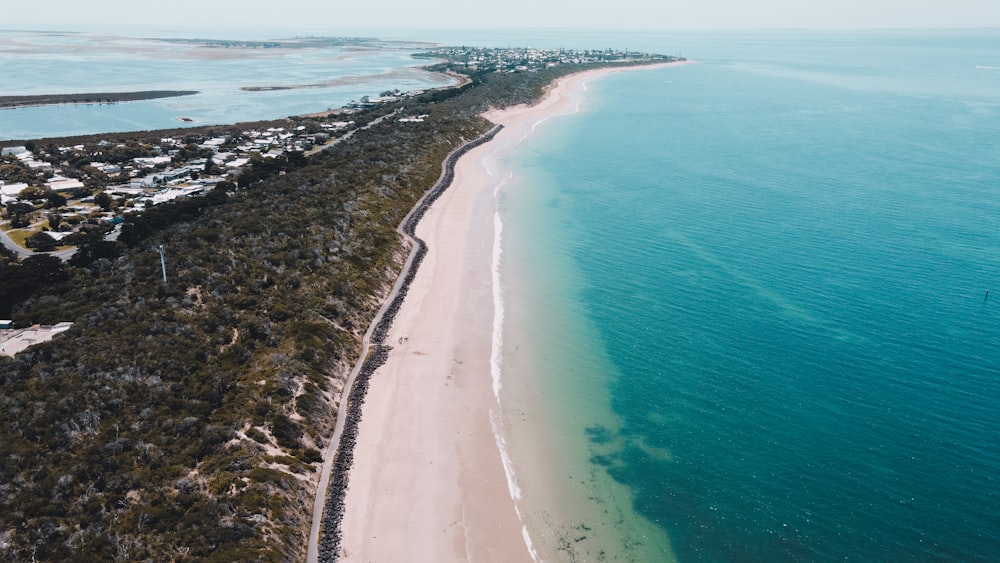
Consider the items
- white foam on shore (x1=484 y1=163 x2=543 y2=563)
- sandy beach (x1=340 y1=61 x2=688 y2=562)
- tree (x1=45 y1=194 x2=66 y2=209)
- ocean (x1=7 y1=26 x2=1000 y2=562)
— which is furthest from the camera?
tree (x1=45 y1=194 x2=66 y2=209)

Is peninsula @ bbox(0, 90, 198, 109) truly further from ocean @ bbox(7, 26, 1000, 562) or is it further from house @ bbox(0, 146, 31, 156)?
ocean @ bbox(7, 26, 1000, 562)

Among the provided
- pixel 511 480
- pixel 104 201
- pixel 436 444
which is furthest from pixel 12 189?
pixel 511 480

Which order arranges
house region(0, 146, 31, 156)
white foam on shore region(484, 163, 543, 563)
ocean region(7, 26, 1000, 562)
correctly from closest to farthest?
ocean region(7, 26, 1000, 562) → white foam on shore region(484, 163, 543, 563) → house region(0, 146, 31, 156)

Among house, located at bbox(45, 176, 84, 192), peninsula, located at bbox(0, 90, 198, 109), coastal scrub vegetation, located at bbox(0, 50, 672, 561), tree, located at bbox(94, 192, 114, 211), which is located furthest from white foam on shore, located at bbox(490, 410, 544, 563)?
peninsula, located at bbox(0, 90, 198, 109)

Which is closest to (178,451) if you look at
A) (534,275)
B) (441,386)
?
(441,386)

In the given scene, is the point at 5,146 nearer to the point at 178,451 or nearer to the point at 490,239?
the point at 490,239

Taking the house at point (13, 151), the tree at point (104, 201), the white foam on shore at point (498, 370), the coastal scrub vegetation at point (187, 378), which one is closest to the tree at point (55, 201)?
the tree at point (104, 201)

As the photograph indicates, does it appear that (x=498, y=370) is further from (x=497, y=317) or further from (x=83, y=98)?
(x=83, y=98)
